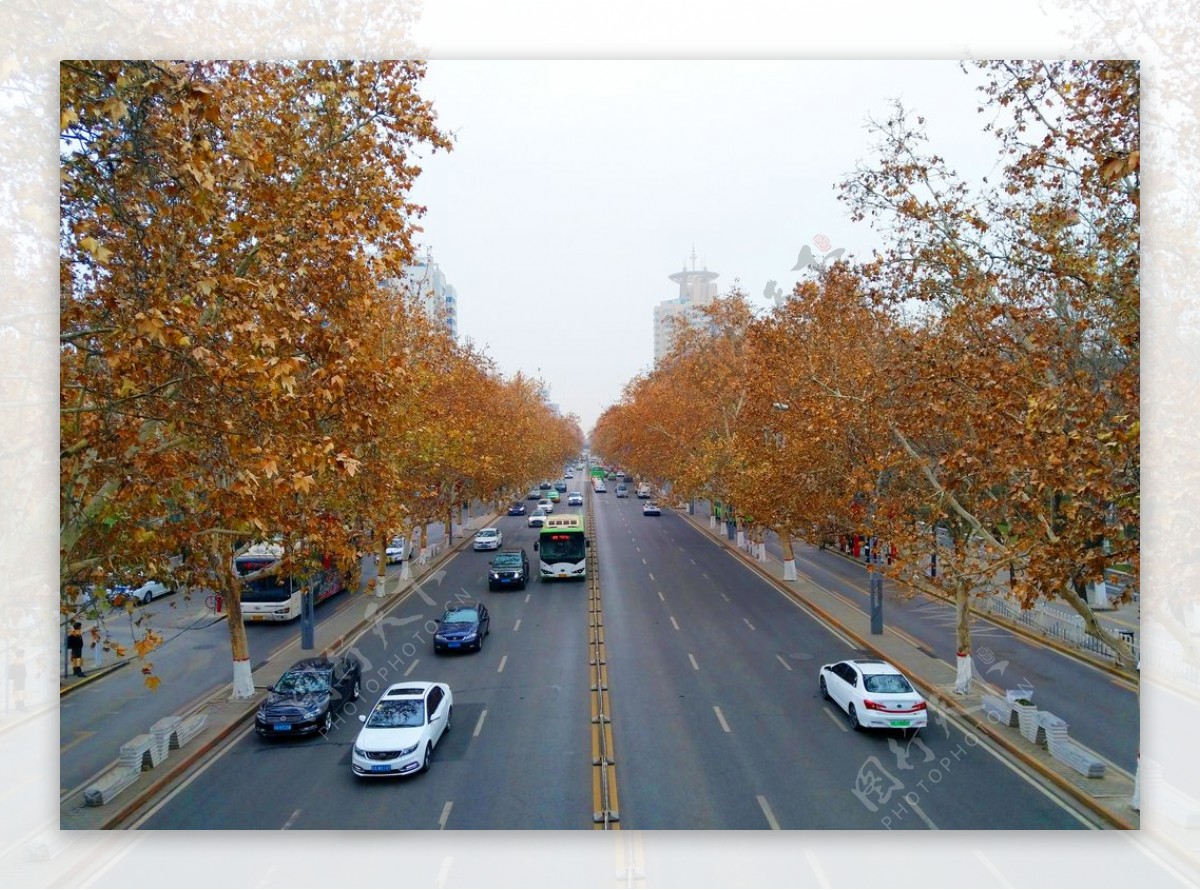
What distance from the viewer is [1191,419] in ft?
22.4

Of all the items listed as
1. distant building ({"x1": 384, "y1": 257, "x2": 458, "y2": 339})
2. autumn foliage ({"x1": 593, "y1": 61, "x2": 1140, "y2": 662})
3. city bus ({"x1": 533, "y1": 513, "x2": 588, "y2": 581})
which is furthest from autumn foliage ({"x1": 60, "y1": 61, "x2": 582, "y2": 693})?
city bus ({"x1": 533, "y1": 513, "x2": 588, "y2": 581})

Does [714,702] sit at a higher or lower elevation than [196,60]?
lower

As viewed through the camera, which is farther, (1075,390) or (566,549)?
(566,549)

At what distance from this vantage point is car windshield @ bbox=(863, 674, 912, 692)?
1455 centimetres

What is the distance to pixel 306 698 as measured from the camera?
15.1 meters

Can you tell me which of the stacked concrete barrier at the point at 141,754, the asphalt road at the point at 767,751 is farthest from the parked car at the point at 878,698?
the stacked concrete barrier at the point at 141,754

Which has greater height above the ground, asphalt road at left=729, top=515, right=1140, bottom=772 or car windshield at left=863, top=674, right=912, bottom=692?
car windshield at left=863, top=674, right=912, bottom=692

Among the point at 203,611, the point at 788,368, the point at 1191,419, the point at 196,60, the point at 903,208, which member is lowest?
the point at 203,611

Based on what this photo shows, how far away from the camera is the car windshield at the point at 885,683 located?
1455 cm

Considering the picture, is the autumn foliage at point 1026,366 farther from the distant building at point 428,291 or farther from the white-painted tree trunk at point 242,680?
the white-painted tree trunk at point 242,680

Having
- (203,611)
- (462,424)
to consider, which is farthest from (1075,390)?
(203,611)

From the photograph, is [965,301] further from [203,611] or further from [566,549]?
[203,611]

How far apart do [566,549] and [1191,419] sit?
26.4 meters

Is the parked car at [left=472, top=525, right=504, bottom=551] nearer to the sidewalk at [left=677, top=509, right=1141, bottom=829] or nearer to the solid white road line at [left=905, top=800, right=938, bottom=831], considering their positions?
the sidewalk at [left=677, top=509, right=1141, bottom=829]
